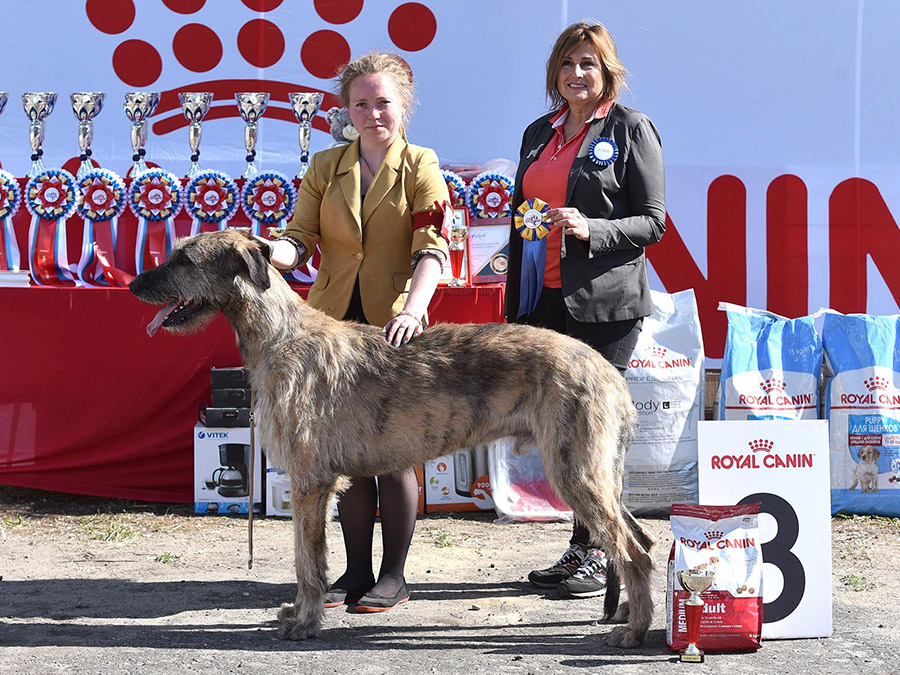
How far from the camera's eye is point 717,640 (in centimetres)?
341

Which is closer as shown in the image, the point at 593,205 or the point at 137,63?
the point at 593,205

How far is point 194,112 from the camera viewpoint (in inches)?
239

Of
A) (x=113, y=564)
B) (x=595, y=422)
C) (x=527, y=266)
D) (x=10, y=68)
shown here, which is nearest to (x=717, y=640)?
(x=595, y=422)

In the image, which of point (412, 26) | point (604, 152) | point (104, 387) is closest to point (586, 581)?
point (604, 152)

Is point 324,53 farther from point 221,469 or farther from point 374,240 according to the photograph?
point 374,240

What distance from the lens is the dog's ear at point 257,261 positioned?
357cm

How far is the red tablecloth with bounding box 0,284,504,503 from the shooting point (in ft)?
18.5

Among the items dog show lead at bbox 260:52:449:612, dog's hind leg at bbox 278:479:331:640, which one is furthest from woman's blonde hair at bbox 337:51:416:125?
dog's hind leg at bbox 278:479:331:640

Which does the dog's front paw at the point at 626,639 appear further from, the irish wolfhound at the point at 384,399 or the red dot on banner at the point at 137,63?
the red dot on banner at the point at 137,63

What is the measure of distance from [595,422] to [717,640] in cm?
86

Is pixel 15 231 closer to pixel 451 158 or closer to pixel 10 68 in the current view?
pixel 10 68

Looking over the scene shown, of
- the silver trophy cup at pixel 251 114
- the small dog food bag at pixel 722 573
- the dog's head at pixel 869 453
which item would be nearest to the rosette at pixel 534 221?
the small dog food bag at pixel 722 573

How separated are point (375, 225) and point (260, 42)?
123 inches

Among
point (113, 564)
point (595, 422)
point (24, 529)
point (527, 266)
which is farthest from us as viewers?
point (24, 529)
